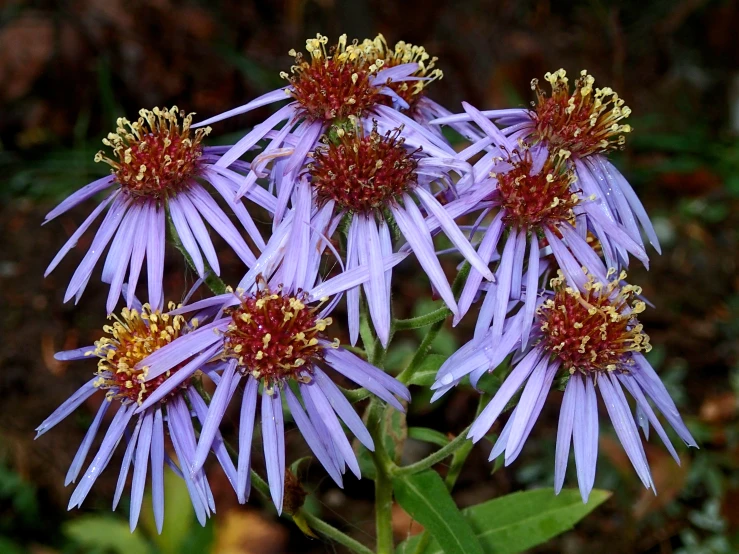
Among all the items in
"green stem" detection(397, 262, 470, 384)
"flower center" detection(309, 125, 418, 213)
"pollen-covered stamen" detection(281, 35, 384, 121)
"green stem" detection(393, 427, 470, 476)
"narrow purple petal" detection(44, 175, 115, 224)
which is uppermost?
"pollen-covered stamen" detection(281, 35, 384, 121)

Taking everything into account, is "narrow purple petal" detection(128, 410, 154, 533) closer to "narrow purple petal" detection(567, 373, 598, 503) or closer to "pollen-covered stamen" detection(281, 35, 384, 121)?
"pollen-covered stamen" detection(281, 35, 384, 121)

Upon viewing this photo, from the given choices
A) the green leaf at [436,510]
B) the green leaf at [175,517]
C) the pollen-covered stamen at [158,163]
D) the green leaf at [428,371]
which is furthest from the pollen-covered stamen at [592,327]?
the green leaf at [175,517]

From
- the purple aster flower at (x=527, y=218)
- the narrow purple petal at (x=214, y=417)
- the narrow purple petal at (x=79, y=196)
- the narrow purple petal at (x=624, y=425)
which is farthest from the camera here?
the narrow purple petal at (x=79, y=196)

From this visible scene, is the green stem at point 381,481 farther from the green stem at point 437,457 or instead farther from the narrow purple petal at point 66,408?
the narrow purple petal at point 66,408

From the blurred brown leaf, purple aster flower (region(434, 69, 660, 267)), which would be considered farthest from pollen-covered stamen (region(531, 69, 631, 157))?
the blurred brown leaf

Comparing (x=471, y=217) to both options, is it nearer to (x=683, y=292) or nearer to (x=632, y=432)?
(x=683, y=292)

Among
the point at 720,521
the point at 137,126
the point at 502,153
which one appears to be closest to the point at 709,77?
the point at 720,521

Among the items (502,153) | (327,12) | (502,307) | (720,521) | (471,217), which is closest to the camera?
(502,307)
